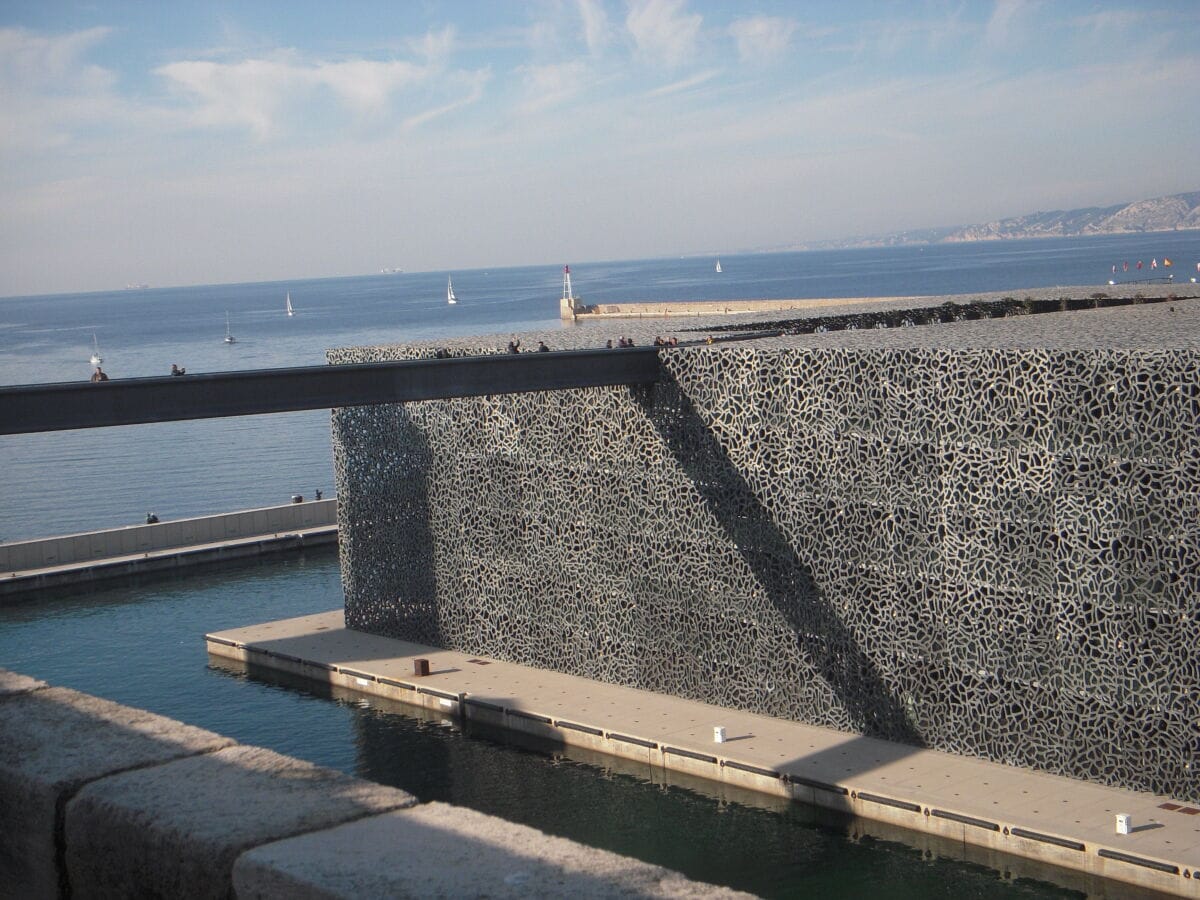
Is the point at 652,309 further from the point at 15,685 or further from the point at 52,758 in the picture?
the point at 52,758

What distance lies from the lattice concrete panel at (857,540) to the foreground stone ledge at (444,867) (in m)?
14.5

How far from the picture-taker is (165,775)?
3.66 m

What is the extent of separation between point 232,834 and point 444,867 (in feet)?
1.78

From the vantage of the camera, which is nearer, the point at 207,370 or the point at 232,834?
the point at 232,834

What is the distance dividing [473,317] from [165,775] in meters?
157

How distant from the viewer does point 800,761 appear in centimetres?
1930

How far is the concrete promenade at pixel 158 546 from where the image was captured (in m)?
35.2

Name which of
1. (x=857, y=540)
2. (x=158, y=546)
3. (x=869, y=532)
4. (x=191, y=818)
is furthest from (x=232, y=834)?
(x=158, y=546)

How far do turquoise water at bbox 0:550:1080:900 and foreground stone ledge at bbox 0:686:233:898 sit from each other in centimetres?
1063

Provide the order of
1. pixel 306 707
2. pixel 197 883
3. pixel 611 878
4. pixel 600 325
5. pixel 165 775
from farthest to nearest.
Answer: pixel 600 325
pixel 306 707
pixel 165 775
pixel 197 883
pixel 611 878

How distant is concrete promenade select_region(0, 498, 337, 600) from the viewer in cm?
3522

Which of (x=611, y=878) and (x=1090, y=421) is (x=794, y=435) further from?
(x=611, y=878)

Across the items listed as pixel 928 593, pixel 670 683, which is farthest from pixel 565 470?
pixel 928 593

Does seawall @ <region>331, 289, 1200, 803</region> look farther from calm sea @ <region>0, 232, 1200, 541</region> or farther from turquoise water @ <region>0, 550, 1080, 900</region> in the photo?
calm sea @ <region>0, 232, 1200, 541</region>
